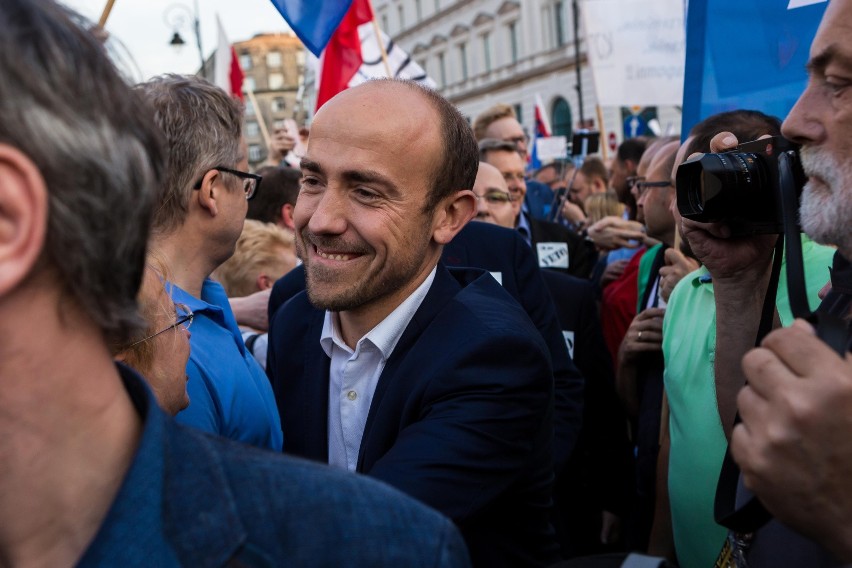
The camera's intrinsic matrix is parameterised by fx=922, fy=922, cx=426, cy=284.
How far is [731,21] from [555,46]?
3743cm

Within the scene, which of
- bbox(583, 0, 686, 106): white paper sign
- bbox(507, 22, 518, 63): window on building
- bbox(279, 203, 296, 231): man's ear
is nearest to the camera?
bbox(279, 203, 296, 231): man's ear

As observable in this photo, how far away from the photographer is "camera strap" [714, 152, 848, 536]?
1.36 metres

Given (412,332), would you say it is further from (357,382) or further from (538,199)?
(538,199)

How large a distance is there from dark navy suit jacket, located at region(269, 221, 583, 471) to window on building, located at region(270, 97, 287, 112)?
295 feet

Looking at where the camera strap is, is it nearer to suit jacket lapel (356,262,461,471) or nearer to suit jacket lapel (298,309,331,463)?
suit jacket lapel (356,262,461,471)

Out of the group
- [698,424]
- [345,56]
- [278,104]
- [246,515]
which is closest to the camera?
[246,515]

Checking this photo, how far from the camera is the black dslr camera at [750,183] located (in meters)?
1.88

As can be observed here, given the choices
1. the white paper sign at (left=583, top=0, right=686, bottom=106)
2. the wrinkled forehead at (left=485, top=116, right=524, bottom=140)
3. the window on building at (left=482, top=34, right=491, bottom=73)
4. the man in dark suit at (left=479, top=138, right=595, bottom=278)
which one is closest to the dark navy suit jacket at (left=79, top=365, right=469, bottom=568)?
the man in dark suit at (left=479, top=138, right=595, bottom=278)

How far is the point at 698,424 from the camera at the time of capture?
247 cm

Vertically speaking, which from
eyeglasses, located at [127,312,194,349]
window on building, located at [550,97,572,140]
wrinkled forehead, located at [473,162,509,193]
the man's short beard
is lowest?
window on building, located at [550,97,572,140]

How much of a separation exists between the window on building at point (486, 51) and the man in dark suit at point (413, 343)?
44.4 metres

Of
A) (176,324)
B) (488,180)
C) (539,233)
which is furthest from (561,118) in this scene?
(176,324)

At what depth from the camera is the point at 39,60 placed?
3.19 ft

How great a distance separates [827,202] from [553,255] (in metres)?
3.40
